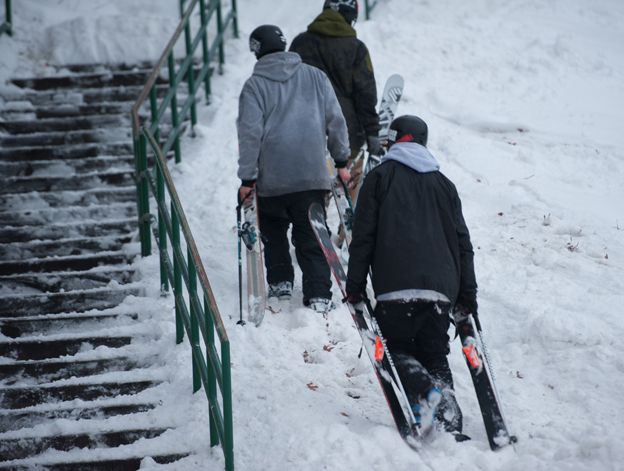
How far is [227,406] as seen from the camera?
4273 millimetres

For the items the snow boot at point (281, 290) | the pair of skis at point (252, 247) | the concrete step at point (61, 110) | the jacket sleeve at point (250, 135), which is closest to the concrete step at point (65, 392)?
the pair of skis at point (252, 247)

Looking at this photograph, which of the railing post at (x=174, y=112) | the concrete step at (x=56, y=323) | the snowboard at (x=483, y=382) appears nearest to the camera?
the snowboard at (x=483, y=382)

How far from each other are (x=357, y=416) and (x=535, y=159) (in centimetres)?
447

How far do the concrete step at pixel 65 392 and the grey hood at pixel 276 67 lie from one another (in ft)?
7.16

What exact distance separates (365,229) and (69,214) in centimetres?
376

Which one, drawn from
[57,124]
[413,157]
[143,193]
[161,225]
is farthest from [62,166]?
[413,157]

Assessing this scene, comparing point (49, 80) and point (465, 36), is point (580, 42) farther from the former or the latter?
point (49, 80)

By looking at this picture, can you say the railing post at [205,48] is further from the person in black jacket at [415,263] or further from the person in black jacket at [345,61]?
the person in black jacket at [415,263]

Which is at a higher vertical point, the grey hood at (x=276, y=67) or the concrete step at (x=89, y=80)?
the grey hood at (x=276, y=67)

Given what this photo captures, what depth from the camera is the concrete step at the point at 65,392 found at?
538 cm

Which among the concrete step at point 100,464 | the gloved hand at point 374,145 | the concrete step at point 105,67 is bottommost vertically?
A: the concrete step at point 100,464

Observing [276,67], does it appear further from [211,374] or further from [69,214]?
[69,214]

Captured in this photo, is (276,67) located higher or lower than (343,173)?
higher

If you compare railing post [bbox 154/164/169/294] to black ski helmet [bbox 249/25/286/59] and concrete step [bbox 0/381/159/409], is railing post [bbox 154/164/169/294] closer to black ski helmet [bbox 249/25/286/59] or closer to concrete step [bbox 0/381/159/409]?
concrete step [bbox 0/381/159/409]
